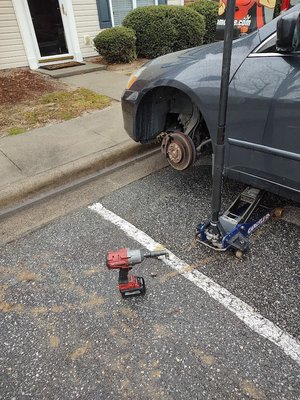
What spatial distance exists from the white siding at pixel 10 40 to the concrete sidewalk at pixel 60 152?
403 centimetres

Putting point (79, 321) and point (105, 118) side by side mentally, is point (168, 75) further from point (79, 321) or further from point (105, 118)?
point (105, 118)

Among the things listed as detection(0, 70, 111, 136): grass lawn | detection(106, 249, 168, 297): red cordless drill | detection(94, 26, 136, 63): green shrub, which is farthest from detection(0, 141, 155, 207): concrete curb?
detection(94, 26, 136, 63): green shrub

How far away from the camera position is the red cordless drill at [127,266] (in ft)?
6.23

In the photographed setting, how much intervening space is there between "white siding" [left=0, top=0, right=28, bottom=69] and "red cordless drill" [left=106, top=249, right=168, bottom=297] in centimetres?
722

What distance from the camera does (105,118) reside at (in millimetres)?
4707

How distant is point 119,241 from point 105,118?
2681 mm

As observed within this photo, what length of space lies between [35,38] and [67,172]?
5.90 m

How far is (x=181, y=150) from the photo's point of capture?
2740mm

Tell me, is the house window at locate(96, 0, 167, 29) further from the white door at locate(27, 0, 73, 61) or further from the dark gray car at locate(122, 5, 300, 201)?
the dark gray car at locate(122, 5, 300, 201)

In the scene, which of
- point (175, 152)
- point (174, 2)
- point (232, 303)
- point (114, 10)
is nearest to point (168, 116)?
point (175, 152)

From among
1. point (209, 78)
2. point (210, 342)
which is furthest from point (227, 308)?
point (209, 78)

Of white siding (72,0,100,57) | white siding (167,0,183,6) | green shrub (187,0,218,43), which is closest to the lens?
white siding (72,0,100,57)

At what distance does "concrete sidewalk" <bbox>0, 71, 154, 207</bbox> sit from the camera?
3230 mm

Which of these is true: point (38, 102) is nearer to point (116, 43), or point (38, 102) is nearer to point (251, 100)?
point (116, 43)
